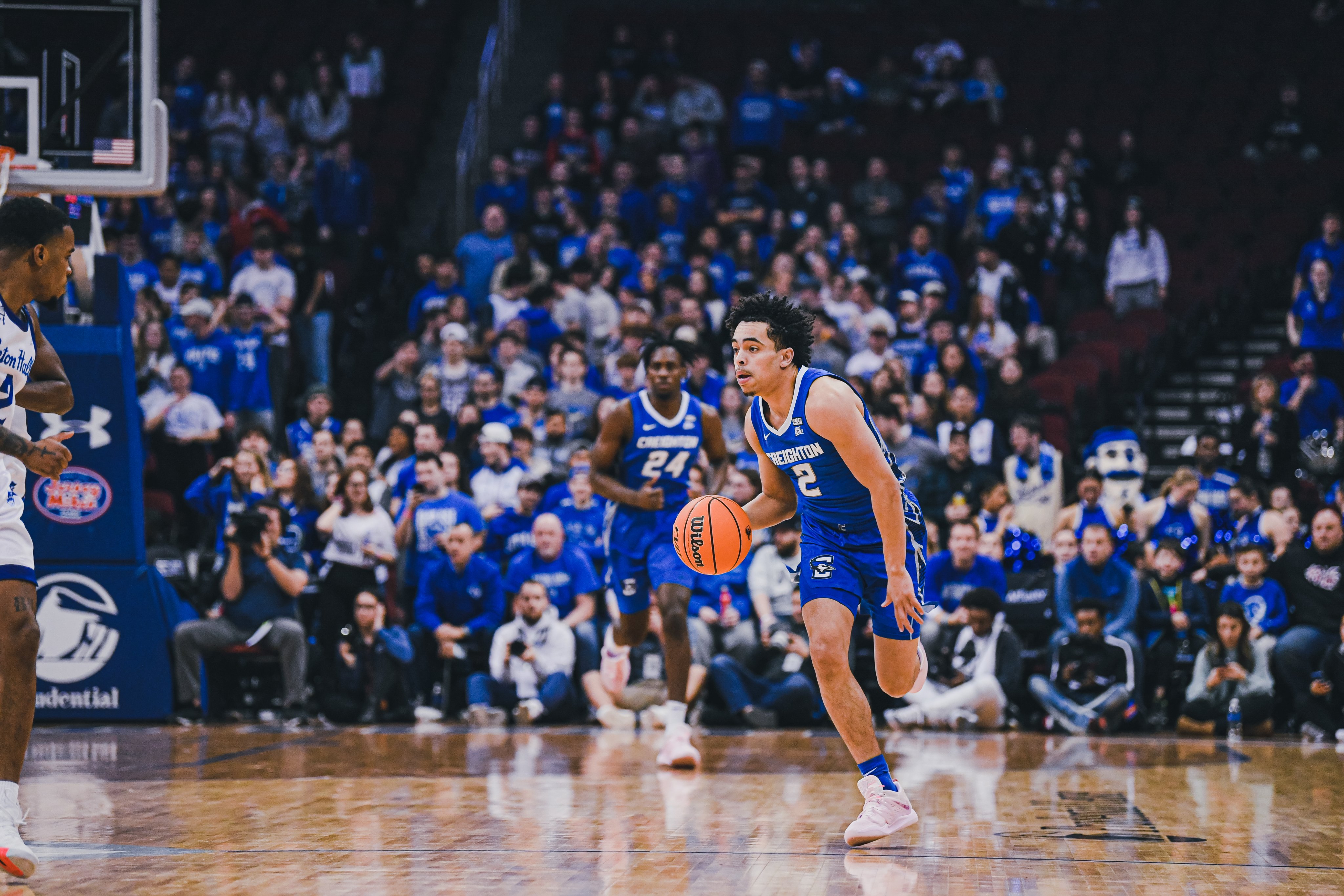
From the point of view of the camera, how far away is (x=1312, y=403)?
1220 centimetres

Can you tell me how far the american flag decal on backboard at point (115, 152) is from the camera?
906cm

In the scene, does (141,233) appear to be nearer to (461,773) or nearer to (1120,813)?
(461,773)

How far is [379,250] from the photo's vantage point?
16.5 m

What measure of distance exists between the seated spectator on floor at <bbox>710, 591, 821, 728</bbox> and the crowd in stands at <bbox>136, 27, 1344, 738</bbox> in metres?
0.03

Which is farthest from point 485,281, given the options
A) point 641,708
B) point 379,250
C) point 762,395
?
point 762,395

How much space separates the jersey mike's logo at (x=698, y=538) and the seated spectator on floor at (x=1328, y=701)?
5576 millimetres

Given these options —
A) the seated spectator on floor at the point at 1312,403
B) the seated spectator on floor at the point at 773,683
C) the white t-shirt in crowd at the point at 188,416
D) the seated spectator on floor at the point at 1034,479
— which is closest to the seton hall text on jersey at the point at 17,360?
the seated spectator on floor at the point at 773,683

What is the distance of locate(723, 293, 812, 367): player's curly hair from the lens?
595 cm

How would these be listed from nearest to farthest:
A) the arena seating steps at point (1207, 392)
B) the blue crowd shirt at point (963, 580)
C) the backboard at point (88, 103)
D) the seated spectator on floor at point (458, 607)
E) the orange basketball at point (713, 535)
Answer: the orange basketball at point (713, 535), the backboard at point (88, 103), the blue crowd shirt at point (963, 580), the seated spectator on floor at point (458, 607), the arena seating steps at point (1207, 392)

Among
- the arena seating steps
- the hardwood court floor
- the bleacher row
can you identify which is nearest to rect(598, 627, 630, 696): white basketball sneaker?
the hardwood court floor

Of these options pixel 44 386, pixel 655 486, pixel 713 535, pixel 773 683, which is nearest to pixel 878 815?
pixel 713 535

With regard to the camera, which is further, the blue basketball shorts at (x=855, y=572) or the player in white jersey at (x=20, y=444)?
the blue basketball shorts at (x=855, y=572)

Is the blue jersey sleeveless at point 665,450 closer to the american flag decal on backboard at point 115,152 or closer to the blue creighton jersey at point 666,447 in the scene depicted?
the blue creighton jersey at point 666,447

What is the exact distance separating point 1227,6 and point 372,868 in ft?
55.5
